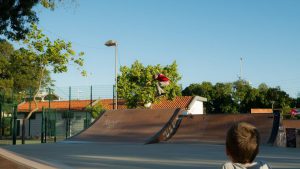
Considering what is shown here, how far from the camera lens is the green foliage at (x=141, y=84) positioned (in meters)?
38.5

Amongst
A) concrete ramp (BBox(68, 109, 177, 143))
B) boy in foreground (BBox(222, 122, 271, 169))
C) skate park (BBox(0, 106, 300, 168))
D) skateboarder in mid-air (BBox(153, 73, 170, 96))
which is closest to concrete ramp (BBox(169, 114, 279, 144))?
skate park (BBox(0, 106, 300, 168))

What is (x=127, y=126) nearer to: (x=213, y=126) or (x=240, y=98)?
(x=213, y=126)

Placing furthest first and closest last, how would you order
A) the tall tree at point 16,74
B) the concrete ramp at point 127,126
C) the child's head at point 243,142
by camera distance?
1. the tall tree at point 16,74
2. the concrete ramp at point 127,126
3. the child's head at point 243,142

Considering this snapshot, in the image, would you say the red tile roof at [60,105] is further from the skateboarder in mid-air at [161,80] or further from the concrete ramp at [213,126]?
the concrete ramp at [213,126]

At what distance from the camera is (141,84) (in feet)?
131

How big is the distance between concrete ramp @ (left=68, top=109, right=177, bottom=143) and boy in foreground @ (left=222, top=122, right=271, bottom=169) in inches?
430

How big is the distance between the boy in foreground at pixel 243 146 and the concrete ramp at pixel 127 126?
10911 millimetres

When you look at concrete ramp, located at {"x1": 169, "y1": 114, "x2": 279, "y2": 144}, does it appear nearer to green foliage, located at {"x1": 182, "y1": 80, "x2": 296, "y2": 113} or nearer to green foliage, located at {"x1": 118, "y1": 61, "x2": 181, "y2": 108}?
green foliage, located at {"x1": 118, "y1": 61, "x2": 181, "y2": 108}

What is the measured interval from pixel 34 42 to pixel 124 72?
1456cm

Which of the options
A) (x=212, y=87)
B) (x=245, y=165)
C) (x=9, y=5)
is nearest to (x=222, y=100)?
(x=212, y=87)

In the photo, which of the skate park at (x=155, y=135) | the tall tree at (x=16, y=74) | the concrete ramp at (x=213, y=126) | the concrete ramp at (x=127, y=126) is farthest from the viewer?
the tall tree at (x=16, y=74)

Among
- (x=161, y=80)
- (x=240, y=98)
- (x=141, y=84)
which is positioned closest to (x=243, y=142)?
(x=161, y=80)

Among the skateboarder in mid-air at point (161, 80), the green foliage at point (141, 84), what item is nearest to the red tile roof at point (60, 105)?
the green foliage at point (141, 84)

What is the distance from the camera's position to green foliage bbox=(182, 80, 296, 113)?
67562mm
